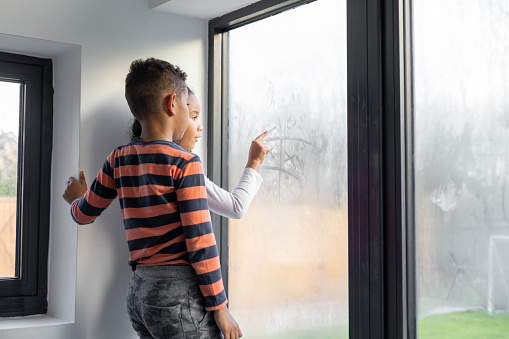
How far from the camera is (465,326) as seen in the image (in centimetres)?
138

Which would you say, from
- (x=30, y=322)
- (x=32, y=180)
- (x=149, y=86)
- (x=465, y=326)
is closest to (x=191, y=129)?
(x=149, y=86)

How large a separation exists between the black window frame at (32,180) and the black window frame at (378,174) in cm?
105

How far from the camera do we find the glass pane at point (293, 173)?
170 cm

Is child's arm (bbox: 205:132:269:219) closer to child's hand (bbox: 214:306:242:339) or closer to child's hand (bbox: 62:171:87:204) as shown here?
child's hand (bbox: 214:306:242:339)

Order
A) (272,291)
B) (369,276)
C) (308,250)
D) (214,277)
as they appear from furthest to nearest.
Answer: (272,291), (308,250), (369,276), (214,277)

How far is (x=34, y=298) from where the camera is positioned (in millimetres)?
1983

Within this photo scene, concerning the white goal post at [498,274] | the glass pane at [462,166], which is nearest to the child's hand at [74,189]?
the glass pane at [462,166]

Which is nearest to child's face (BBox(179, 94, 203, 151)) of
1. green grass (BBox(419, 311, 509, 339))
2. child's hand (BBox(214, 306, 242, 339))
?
child's hand (BBox(214, 306, 242, 339))

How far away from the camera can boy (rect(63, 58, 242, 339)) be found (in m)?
1.41

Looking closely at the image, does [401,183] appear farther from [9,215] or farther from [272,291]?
[9,215]

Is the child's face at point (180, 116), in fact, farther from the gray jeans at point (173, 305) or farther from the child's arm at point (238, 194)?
the gray jeans at point (173, 305)

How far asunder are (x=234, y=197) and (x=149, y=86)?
0.39 m

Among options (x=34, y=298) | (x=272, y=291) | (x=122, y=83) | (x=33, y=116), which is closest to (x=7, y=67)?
(x=33, y=116)

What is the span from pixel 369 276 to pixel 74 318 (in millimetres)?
932
